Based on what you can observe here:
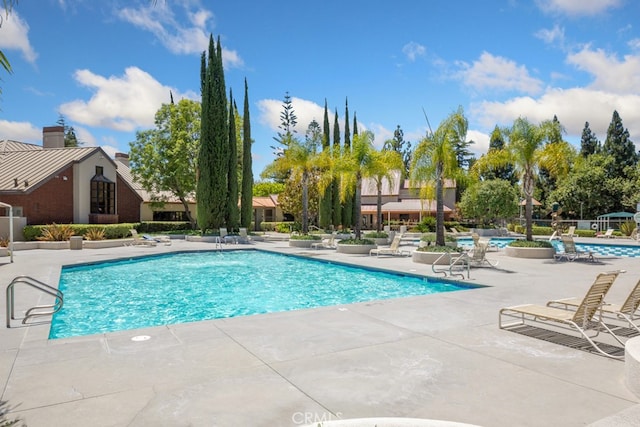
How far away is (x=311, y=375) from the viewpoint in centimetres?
470

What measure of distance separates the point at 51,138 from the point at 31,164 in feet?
24.7

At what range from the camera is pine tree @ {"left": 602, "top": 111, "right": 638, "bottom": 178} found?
5425 centimetres

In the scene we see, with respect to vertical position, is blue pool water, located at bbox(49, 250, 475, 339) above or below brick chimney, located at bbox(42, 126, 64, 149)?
below

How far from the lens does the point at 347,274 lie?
51.8 feet

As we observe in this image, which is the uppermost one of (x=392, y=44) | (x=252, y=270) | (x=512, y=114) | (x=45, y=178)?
(x=392, y=44)

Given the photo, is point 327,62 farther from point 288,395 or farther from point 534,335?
point 288,395

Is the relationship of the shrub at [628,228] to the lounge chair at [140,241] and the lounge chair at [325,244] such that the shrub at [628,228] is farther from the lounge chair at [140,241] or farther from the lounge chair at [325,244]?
the lounge chair at [140,241]

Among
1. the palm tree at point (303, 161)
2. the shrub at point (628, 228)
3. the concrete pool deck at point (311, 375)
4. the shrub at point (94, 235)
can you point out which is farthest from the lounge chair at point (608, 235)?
the shrub at point (94, 235)

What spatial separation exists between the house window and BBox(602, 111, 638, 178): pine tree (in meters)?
55.8

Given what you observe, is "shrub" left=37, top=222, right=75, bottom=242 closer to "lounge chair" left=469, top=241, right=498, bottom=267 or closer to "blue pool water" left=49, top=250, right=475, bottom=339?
"blue pool water" left=49, top=250, right=475, bottom=339

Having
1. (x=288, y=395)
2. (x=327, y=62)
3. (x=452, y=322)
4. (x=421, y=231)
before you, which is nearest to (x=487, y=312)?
(x=452, y=322)

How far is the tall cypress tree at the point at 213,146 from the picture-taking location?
102ft

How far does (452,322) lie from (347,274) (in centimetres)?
877

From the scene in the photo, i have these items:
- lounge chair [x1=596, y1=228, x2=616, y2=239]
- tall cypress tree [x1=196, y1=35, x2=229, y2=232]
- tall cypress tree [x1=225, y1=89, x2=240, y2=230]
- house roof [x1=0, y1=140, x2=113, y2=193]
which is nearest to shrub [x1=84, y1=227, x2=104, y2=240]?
house roof [x1=0, y1=140, x2=113, y2=193]
